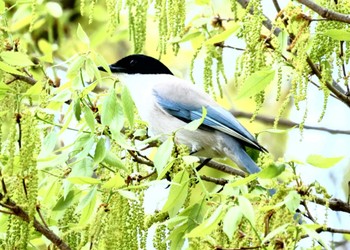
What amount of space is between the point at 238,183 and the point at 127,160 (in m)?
0.68

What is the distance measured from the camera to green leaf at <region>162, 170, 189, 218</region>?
10.0 ft

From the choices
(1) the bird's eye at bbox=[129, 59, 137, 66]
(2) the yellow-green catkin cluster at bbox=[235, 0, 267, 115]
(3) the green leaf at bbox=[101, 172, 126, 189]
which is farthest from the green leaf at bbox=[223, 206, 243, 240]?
(1) the bird's eye at bbox=[129, 59, 137, 66]

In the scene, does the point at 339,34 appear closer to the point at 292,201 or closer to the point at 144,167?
the point at 292,201

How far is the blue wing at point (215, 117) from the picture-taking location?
4762mm

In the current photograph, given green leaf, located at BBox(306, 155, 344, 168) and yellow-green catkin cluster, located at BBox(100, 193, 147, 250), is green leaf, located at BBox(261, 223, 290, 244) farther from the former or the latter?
yellow-green catkin cluster, located at BBox(100, 193, 147, 250)

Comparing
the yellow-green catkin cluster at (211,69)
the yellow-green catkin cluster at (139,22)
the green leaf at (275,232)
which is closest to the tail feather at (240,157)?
the yellow-green catkin cluster at (211,69)

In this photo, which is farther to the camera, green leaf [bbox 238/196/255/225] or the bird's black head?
the bird's black head

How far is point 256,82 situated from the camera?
3.29 m

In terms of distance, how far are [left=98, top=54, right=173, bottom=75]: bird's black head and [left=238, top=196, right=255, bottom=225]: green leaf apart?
8.97ft

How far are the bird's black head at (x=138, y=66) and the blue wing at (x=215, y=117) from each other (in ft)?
0.79

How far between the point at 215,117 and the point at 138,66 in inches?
30.3

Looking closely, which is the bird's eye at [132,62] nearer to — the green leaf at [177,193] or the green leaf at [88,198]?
the green leaf at [177,193]

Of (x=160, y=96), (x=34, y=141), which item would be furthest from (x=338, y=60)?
(x=160, y=96)

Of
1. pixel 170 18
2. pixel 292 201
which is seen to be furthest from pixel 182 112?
pixel 292 201
